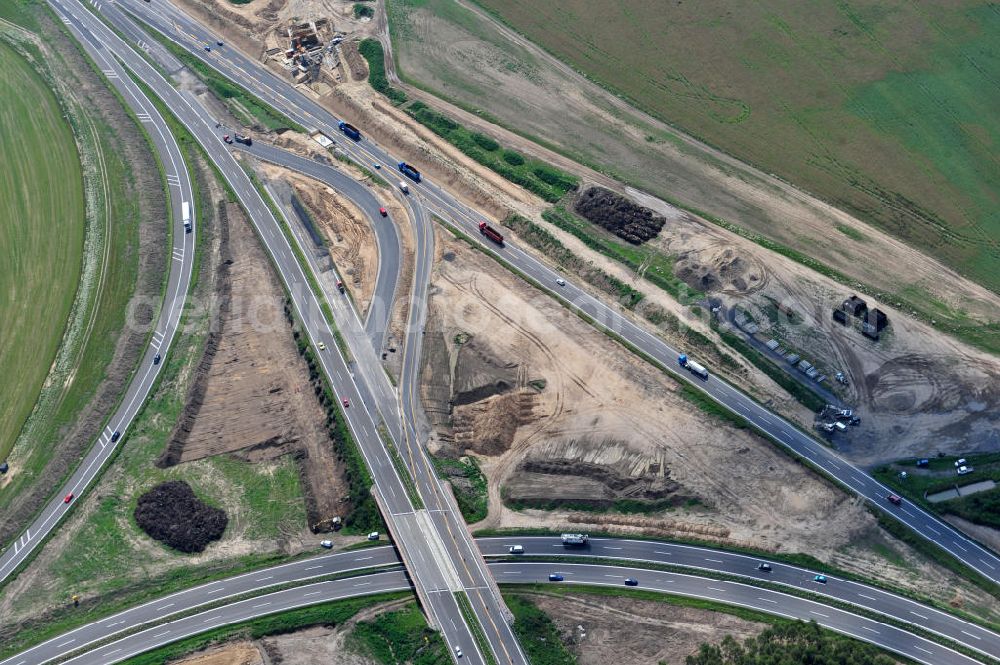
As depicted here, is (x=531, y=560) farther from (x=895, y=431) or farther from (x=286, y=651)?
(x=895, y=431)

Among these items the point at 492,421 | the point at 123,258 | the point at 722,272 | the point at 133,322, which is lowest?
the point at 492,421

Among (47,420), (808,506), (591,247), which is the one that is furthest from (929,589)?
(47,420)

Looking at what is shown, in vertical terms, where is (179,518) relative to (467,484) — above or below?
above

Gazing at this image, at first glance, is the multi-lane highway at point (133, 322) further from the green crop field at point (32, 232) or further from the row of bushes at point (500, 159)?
the row of bushes at point (500, 159)

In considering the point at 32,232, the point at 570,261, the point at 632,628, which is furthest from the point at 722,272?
the point at 32,232

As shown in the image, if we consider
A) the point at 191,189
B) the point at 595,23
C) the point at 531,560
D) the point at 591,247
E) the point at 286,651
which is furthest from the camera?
the point at 595,23

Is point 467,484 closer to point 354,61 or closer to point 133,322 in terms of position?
point 133,322
